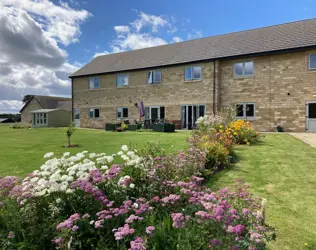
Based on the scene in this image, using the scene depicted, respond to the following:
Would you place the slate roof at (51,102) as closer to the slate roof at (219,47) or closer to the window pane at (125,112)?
the slate roof at (219,47)

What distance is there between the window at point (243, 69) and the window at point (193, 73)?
3077 millimetres

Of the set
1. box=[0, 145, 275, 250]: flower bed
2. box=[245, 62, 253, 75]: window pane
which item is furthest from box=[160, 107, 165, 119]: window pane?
box=[0, 145, 275, 250]: flower bed

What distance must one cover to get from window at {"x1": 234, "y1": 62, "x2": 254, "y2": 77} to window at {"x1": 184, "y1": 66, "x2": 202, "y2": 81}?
10.1 feet

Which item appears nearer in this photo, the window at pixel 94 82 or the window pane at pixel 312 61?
the window pane at pixel 312 61

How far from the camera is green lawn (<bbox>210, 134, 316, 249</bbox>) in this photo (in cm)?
346

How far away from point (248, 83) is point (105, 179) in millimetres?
18214

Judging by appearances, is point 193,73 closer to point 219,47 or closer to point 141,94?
point 219,47

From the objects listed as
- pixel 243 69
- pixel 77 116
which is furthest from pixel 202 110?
pixel 77 116

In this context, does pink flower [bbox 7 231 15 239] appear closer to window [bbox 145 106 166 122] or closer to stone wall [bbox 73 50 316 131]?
stone wall [bbox 73 50 316 131]

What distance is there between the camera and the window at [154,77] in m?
23.1

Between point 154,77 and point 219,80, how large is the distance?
657cm

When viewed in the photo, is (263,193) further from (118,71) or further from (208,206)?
(118,71)

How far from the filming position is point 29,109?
45781mm

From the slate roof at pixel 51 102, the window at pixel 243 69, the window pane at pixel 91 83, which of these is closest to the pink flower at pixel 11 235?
the window at pixel 243 69
